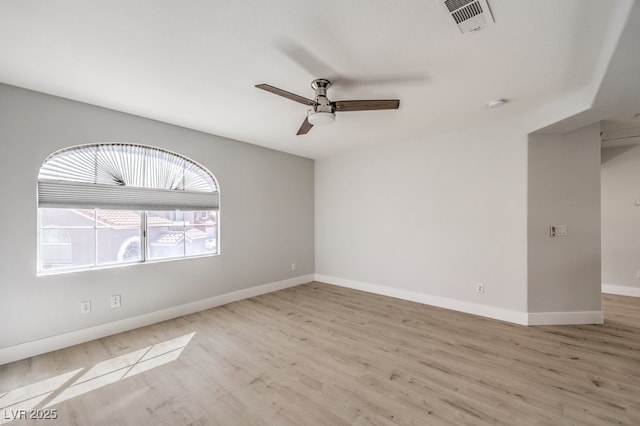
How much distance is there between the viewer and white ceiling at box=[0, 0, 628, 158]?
5.06ft

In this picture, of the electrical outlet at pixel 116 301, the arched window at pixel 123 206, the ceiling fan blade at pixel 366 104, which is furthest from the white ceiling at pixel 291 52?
the electrical outlet at pixel 116 301

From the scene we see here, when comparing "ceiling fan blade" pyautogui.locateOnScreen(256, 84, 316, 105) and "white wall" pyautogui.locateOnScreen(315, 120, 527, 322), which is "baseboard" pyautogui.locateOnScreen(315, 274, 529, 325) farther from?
"ceiling fan blade" pyautogui.locateOnScreen(256, 84, 316, 105)

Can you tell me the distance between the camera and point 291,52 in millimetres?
1929

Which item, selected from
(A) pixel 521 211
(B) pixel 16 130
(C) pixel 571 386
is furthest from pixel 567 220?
(B) pixel 16 130

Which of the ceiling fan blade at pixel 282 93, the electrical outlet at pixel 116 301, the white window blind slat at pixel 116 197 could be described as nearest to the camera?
the ceiling fan blade at pixel 282 93

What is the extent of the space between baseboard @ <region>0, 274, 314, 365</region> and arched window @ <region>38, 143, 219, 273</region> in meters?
0.69

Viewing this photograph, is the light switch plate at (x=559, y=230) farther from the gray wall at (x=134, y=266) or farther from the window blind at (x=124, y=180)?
the window blind at (x=124, y=180)

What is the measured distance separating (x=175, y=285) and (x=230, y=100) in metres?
2.50

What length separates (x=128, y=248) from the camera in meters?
3.21

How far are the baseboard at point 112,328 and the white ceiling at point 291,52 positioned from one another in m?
2.46

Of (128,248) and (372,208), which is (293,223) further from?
(128,248)

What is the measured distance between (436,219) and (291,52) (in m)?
3.08

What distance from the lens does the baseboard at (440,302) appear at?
129 inches

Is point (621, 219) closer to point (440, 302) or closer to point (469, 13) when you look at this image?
point (440, 302)
